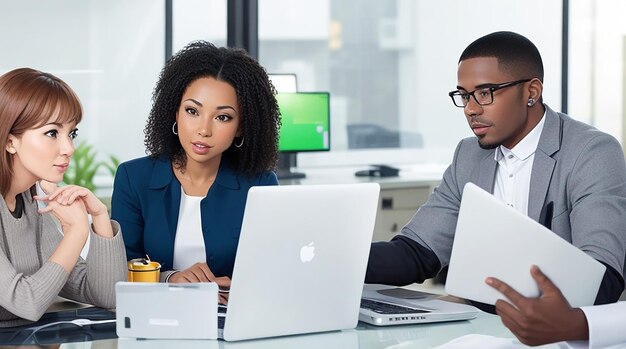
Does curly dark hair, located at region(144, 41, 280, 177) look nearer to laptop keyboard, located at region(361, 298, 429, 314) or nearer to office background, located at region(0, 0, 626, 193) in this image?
laptop keyboard, located at region(361, 298, 429, 314)

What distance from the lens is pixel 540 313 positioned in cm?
176

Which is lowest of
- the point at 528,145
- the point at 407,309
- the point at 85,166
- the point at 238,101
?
the point at 407,309

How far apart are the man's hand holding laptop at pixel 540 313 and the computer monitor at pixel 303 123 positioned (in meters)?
3.50

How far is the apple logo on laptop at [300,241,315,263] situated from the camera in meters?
1.91

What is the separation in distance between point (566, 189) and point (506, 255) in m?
0.70

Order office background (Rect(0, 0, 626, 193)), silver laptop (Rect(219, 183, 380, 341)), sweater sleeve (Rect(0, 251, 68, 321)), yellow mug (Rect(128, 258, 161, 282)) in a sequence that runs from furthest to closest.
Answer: office background (Rect(0, 0, 626, 193)), yellow mug (Rect(128, 258, 161, 282)), sweater sleeve (Rect(0, 251, 68, 321)), silver laptop (Rect(219, 183, 380, 341))

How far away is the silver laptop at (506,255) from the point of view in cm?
172

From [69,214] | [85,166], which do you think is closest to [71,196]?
[69,214]

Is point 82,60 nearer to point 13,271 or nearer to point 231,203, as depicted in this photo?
point 231,203

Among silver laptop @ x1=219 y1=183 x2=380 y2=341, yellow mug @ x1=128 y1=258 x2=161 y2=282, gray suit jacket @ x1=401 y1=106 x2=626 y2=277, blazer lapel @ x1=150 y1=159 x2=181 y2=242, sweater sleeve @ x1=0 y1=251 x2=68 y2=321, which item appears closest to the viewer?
silver laptop @ x1=219 y1=183 x2=380 y2=341

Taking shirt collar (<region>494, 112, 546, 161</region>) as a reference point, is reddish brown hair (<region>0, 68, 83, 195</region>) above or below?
above

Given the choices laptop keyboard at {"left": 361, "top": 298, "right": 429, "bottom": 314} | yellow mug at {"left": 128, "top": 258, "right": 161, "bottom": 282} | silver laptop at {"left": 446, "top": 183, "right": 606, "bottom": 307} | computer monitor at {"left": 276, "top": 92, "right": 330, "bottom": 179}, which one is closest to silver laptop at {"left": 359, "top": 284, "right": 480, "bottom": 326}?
laptop keyboard at {"left": 361, "top": 298, "right": 429, "bottom": 314}

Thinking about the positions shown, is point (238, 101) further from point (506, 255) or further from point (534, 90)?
point (506, 255)

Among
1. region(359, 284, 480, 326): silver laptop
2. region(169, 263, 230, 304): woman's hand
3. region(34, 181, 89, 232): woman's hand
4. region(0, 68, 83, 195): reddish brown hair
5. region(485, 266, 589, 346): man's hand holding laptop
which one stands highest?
region(0, 68, 83, 195): reddish brown hair
